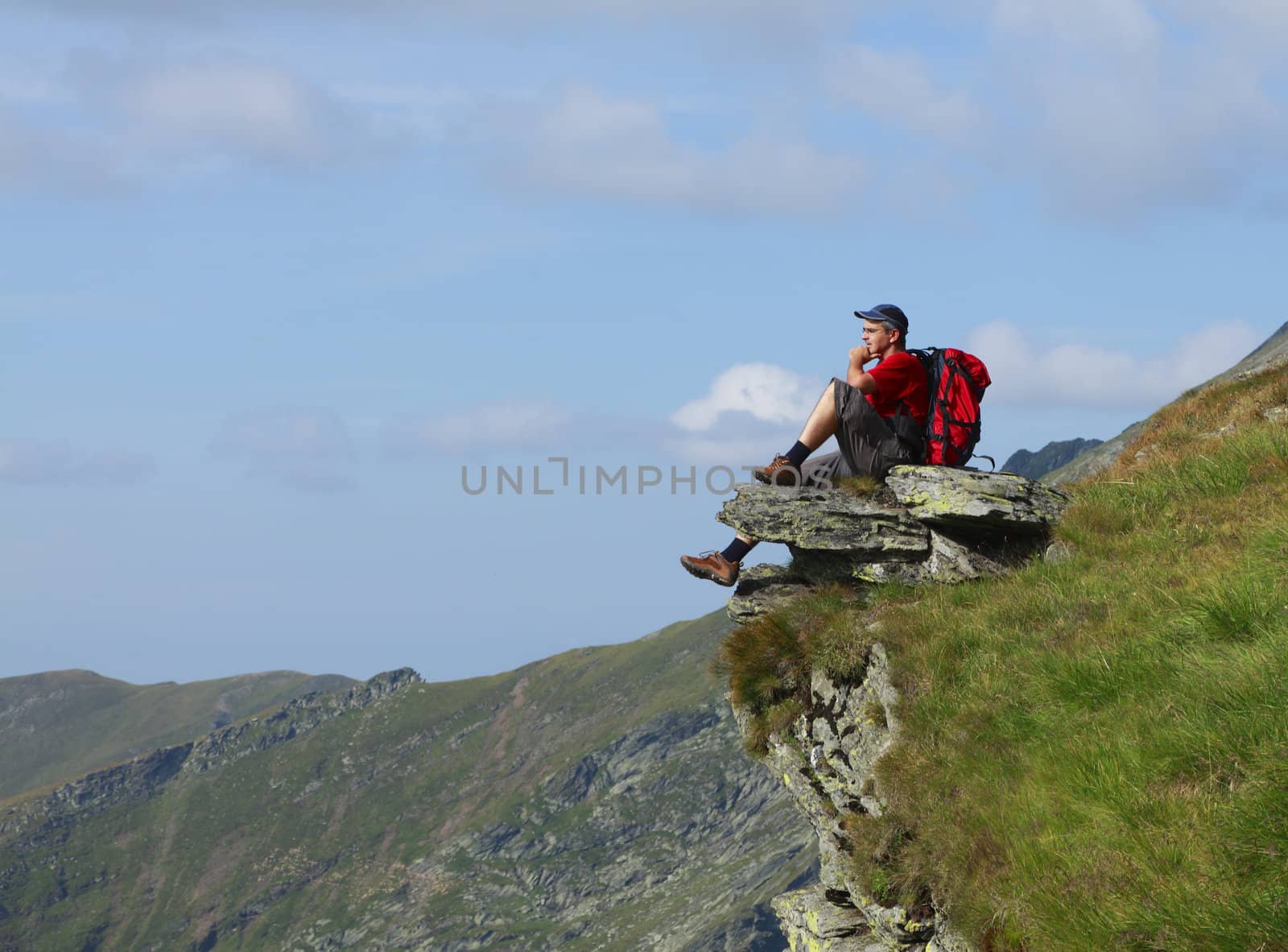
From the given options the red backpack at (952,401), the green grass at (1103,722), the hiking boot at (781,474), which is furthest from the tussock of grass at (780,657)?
the red backpack at (952,401)

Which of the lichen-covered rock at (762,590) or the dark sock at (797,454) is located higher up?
the dark sock at (797,454)

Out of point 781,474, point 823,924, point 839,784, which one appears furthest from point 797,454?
point 823,924

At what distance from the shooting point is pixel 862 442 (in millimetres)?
16688

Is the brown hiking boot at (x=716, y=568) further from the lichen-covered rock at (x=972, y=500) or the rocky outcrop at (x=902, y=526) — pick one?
the lichen-covered rock at (x=972, y=500)

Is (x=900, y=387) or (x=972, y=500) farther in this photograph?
(x=900, y=387)

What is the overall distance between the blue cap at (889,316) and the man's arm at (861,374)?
1.42 feet

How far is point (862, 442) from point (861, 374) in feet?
3.51

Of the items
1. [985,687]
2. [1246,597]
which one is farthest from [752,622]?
[1246,597]

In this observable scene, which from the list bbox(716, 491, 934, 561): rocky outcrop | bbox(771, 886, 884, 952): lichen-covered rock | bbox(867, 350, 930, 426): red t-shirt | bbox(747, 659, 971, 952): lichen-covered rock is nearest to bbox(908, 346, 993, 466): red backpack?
bbox(867, 350, 930, 426): red t-shirt

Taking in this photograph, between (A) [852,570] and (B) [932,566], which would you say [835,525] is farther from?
(B) [932,566]

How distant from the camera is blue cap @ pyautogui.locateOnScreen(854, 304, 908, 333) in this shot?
16.5 meters

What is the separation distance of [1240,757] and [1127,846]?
121 cm

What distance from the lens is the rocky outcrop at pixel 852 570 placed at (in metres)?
13.6

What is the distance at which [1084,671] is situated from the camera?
11.4 m
